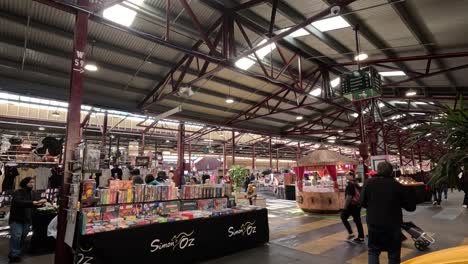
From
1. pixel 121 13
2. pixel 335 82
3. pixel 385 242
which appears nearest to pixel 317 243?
pixel 385 242

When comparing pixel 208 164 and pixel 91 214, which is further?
pixel 208 164

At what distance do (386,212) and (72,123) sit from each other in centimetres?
454

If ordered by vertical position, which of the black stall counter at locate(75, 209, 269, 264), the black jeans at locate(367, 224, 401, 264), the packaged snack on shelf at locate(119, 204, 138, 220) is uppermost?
the packaged snack on shelf at locate(119, 204, 138, 220)

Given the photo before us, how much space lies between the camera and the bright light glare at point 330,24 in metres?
6.12

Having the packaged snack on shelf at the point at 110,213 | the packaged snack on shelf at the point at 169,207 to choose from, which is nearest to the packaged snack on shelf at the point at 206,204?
the packaged snack on shelf at the point at 169,207

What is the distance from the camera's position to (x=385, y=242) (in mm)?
3156

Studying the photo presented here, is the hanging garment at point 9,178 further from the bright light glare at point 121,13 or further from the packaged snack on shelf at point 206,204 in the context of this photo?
the packaged snack on shelf at point 206,204

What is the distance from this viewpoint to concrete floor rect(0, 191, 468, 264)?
4.79m

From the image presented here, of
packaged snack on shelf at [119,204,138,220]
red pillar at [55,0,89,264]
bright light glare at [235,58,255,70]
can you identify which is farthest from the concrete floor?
bright light glare at [235,58,255,70]

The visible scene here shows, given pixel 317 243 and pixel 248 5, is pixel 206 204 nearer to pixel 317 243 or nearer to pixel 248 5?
pixel 317 243

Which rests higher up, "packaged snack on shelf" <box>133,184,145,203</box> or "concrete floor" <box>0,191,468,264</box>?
"packaged snack on shelf" <box>133,184,145,203</box>

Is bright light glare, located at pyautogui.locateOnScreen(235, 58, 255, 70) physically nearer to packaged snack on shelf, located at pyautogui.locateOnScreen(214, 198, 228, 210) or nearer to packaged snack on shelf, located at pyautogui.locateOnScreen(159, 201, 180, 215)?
packaged snack on shelf, located at pyautogui.locateOnScreen(214, 198, 228, 210)

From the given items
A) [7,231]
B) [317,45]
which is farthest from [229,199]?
[7,231]

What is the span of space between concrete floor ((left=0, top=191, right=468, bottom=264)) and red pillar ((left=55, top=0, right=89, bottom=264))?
1.64 meters
